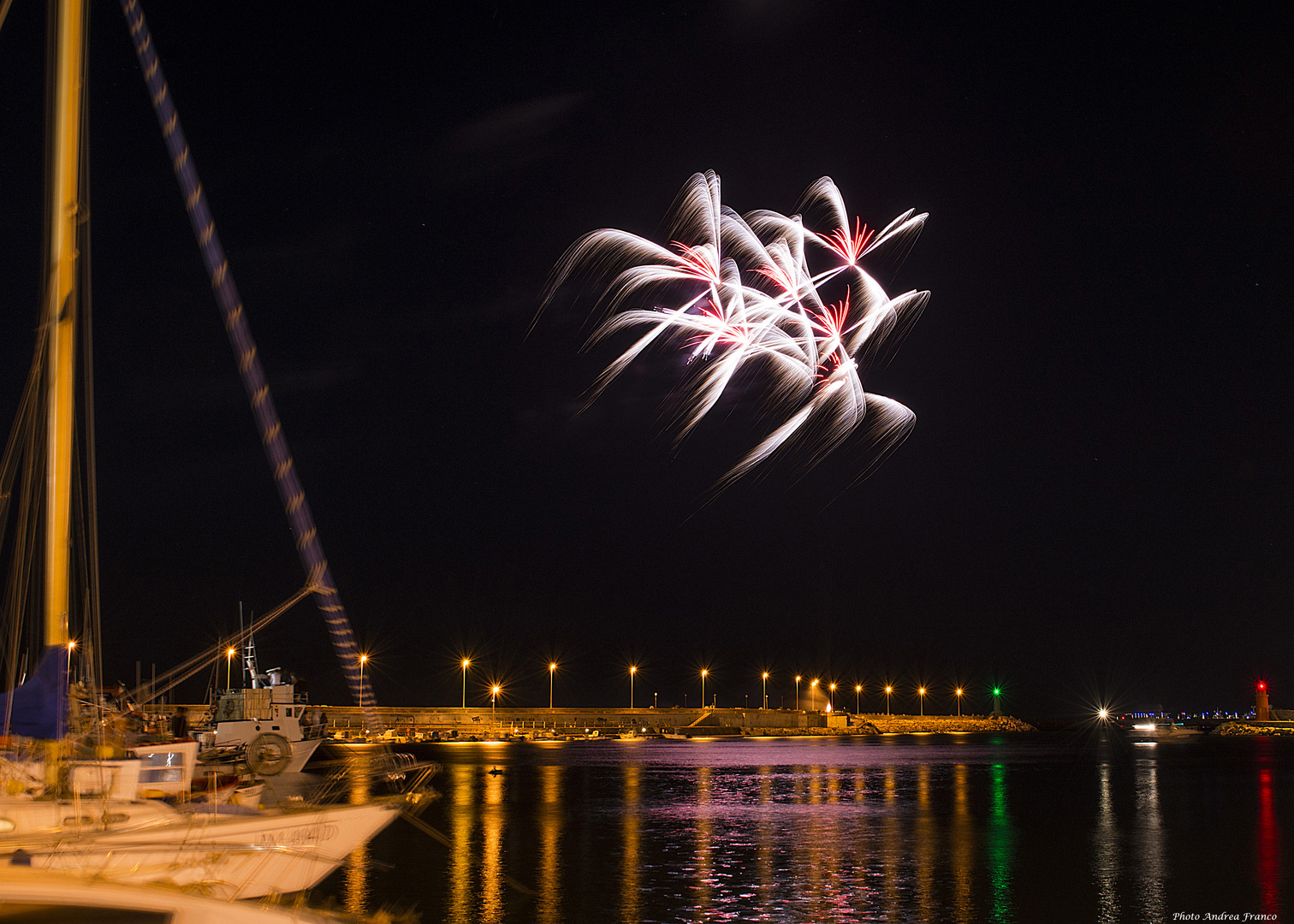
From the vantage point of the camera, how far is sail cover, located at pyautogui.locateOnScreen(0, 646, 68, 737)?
57.4 ft

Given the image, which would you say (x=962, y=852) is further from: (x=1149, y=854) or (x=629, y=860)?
(x=629, y=860)

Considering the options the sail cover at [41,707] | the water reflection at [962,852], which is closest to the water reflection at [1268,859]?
the water reflection at [962,852]

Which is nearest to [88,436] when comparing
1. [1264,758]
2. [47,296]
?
[47,296]

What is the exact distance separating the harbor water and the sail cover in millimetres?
10261

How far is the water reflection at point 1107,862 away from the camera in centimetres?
2769

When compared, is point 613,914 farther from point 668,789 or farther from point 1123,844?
point 668,789

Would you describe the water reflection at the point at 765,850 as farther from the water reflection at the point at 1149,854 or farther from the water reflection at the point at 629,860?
the water reflection at the point at 1149,854

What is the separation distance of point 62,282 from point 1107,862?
34023 mm

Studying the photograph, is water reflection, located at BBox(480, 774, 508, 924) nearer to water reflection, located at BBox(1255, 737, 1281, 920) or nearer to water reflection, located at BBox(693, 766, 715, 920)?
water reflection, located at BBox(693, 766, 715, 920)

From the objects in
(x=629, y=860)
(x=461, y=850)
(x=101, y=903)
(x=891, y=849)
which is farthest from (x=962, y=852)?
(x=101, y=903)

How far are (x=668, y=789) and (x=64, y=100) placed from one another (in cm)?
5898

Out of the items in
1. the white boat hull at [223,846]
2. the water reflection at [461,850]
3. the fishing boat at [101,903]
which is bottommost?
the water reflection at [461,850]

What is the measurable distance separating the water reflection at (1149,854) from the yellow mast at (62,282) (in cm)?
2410

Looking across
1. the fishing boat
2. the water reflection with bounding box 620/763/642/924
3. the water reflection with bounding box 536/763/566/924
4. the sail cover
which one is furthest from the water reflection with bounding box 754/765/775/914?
the fishing boat
